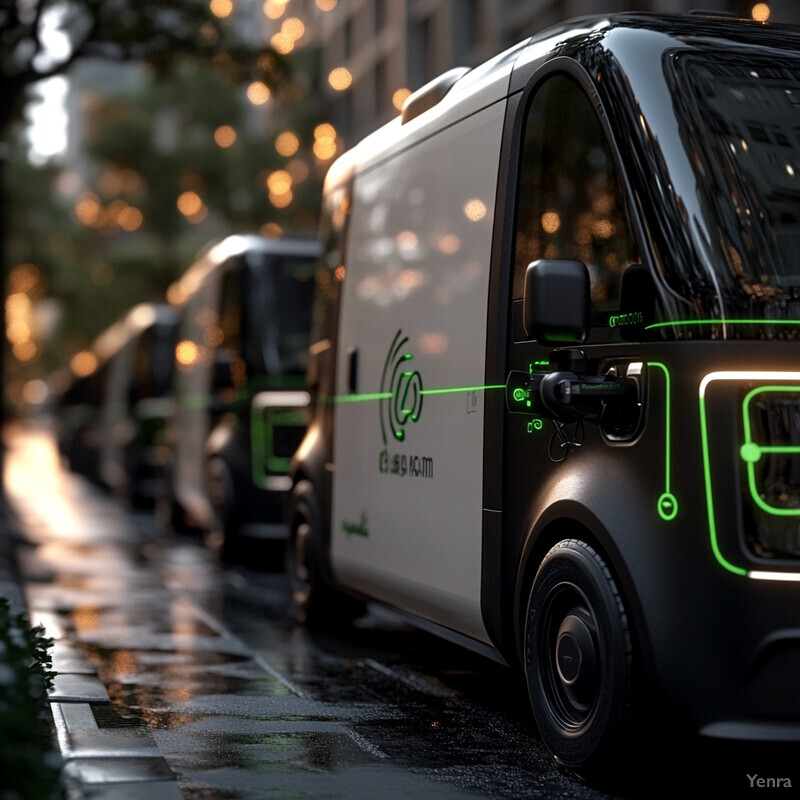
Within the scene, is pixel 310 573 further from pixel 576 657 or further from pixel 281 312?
pixel 281 312

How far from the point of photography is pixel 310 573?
945cm

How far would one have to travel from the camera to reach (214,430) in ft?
49.0

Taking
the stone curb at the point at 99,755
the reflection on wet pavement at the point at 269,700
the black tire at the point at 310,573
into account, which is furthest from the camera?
the black tire at the point at 310,573

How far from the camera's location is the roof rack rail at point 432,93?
7.39 metres

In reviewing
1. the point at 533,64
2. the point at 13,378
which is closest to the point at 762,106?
the point at 533,64

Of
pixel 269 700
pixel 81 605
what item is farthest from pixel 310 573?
pixel 269 700

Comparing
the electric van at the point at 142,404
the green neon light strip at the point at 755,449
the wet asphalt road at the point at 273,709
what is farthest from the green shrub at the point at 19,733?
the electric van at the point at 142,404

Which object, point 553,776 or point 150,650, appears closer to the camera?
point 553,776

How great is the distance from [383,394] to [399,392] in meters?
0.32

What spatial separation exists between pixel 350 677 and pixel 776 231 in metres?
3.63

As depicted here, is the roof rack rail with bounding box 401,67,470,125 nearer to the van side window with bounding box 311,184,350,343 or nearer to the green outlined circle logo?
the green outlined circle logo

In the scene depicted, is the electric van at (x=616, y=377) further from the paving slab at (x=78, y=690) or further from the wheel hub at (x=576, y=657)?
the paving slab at (x=78, y=690)

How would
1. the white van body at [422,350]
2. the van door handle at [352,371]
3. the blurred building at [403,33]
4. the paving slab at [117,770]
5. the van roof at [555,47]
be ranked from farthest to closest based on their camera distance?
1. the blurred building at [403,33]
2. the van door handle at [352,371]
3. the white van body at [422,350]
4. the van roof at [555,47]
5. the paving slab at [117,770]

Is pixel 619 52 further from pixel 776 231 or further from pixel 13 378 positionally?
pixel 13 378
